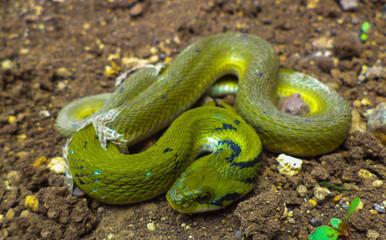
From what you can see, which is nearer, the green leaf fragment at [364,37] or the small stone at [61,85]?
the small stone at [61,85]

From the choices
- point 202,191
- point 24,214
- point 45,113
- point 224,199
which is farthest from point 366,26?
point 24,214

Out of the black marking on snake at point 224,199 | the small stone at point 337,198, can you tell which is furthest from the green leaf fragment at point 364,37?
the black marking on snake at point 224,199

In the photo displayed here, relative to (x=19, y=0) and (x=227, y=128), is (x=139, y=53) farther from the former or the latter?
(x=19, y=0)

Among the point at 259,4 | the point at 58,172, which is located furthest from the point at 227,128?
the point at 259,4

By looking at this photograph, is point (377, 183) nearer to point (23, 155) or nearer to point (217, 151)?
point (217, 151)

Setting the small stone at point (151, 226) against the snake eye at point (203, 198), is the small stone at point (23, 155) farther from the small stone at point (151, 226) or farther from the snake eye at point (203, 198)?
the snake eye at point (203, 198)
